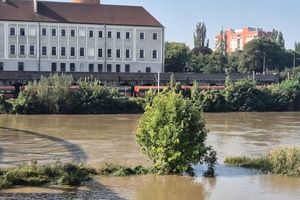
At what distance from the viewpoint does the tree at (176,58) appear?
98562 mm

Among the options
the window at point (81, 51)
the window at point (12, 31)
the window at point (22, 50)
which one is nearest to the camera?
the window at point (12, 31)

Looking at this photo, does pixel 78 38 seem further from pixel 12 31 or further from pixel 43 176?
pixel 43 176

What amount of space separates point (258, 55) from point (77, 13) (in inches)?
1634

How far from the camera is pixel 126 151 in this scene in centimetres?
2598

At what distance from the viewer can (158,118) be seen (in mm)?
18812

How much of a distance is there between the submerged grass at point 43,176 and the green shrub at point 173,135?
2.28m

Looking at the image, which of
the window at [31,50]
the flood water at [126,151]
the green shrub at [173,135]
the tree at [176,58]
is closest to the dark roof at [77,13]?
the window at [31,50]

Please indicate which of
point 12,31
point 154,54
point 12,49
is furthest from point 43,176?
point 154,54

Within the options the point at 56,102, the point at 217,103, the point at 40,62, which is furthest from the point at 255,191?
the point at 40,62

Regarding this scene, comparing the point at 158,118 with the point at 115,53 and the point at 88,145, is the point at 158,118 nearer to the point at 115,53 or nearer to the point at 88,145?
the point at 88,145

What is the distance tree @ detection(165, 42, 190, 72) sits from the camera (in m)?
98.6

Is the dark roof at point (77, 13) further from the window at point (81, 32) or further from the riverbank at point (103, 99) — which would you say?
the riverbank at point (103, 99)

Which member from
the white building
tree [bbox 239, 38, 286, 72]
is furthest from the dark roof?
tree [bbox 239, 38, 286, 72]

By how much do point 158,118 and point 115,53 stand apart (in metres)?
67.0
